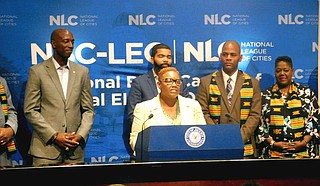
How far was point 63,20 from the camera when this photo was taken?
19.4ft

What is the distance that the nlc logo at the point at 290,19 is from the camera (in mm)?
6137

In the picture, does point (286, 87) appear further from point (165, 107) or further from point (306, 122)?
point (165, 107)

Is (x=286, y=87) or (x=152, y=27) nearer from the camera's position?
(x=286, y=87)

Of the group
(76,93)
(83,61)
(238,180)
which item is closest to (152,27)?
(83,61)

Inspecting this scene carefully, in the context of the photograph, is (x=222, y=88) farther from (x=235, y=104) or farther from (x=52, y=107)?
(x=52, y=107)

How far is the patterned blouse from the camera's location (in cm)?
539

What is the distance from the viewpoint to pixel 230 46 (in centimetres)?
566

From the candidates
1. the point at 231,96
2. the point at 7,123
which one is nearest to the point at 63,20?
the point at 7,123

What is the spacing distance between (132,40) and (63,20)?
30.1 inches

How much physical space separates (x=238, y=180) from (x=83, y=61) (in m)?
2.62

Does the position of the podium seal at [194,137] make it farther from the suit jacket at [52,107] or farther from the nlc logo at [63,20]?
the nlc logo at [63,20]

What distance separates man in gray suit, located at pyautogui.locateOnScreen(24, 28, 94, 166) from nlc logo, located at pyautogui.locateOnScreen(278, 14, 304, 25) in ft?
7.54

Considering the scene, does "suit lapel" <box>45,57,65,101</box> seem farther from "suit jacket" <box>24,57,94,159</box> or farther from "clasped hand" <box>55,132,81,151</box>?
"clasped hand" <box>55,132,81,151</box>

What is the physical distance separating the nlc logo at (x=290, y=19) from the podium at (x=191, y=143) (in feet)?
7.60
